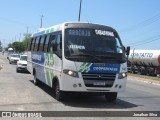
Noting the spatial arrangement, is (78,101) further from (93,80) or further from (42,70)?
(42,70)

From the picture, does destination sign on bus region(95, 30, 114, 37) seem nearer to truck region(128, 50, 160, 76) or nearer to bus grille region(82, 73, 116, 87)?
bus grille region(82, 73, 116, 87)

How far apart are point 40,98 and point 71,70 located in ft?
6.92

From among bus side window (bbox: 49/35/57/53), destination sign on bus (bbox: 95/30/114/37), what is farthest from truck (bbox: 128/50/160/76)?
destination sign on bus (bbox: 95/30/114/37)

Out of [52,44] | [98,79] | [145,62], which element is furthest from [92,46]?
[145,62]

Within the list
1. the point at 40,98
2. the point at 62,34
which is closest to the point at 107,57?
the point at 62,34

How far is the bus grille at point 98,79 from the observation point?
509 inches

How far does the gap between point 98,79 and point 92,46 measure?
1203 millimetres

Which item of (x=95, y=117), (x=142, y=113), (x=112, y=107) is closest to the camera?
(x=95, y=117)

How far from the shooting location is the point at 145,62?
4969cm

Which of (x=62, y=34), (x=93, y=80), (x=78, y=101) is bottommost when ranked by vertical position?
(x=78, y=101)

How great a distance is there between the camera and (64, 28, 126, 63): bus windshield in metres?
13.1

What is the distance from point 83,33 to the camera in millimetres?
13695

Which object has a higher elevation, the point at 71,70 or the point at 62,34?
the point at 62,34

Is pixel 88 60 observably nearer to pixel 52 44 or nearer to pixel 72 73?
pixel 72 73
